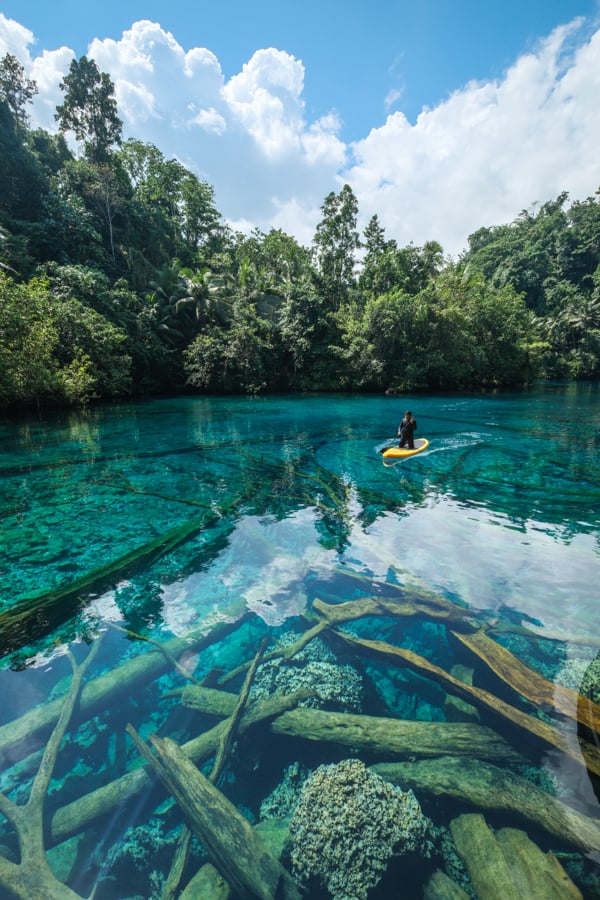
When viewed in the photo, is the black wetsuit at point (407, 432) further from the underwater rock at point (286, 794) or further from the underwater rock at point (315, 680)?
the underwater rock at point (286, 794)

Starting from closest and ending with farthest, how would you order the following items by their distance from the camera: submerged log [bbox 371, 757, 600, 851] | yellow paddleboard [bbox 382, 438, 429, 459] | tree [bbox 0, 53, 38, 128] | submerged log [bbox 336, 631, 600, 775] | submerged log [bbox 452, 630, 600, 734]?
submerged log [bbox 371, 757, 600, 851] < submerged log [bbox 336, 631, 600, 775] < submerged log [bbox 452, 630, 600, 734] < yellow paddleboard [bbox 382, 438, 429, 459] < tree [bbox 0, 53, 38, 128]

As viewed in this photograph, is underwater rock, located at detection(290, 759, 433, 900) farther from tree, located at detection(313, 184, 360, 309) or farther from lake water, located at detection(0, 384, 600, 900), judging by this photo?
tree, located at detection(313, 184, 360, 309)

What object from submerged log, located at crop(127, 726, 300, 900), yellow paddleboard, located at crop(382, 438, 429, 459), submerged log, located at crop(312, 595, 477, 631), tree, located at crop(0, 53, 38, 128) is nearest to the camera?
submerged log, located at crop(127, 726, 300, 900)

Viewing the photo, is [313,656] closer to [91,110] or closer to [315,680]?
[315,680]

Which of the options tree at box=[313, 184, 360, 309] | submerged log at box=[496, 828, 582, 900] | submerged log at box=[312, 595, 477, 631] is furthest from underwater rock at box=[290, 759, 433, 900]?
tree at box=[313, 184, 360, 309]

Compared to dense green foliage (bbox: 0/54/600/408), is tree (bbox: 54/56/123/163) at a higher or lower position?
higher

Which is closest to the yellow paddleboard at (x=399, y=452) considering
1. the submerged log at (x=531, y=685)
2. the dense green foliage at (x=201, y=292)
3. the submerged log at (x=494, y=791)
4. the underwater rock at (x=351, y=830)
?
the submerged log at (x=531, y=685)

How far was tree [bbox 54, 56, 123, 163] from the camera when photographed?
3656cm

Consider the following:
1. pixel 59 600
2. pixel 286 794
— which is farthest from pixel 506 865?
pixel 59 600

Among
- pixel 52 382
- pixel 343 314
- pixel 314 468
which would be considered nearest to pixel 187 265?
pixel 343 314

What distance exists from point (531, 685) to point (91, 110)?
54791 millimetres

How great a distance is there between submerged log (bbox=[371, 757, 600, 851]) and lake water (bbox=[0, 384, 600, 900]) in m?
0.01

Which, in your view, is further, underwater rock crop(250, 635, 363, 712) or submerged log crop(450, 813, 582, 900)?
underwater rock crop(250, 635, 363, 712)

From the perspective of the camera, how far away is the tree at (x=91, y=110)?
3656 centimetres
